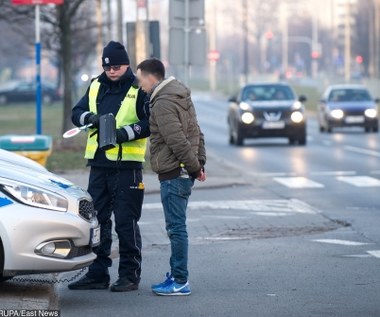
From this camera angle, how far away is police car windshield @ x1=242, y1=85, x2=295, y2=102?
34.1 metres

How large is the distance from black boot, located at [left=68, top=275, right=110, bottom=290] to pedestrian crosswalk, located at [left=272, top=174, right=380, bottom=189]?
10.3 m

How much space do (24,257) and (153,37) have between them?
14124 millimetres

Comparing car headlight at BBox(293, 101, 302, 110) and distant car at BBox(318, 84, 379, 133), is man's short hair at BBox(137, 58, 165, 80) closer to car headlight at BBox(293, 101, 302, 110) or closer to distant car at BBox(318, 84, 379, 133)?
car headlight at BBox(293, 101, 302, 110)

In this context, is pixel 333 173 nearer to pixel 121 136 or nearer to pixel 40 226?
pixel 121 136

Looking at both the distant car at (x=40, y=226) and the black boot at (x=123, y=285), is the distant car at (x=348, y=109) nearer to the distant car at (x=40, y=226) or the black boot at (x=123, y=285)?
the black boot at (x=123, y=285)

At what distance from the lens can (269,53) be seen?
153 m

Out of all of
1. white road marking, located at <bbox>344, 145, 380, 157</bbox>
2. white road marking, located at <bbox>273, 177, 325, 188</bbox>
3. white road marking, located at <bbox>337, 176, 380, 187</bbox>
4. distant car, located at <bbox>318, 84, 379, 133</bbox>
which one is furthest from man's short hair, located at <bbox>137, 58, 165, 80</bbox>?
distant car, located at <bbox>318, 84, 379, 133</bbox>

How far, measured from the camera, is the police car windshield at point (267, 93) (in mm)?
34062

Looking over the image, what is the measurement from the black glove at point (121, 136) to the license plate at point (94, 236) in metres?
0.65

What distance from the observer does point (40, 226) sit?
8703 millimetres

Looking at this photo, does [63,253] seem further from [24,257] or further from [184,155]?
[184,155]

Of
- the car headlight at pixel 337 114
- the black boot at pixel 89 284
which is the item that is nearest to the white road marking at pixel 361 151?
the car headlight at pixel 337 114

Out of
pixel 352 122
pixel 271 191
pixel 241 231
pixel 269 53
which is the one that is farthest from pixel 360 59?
pixel 241 231

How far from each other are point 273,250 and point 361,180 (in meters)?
→ 9.32
